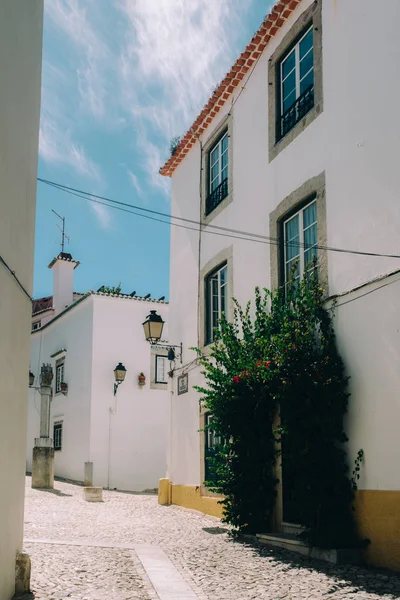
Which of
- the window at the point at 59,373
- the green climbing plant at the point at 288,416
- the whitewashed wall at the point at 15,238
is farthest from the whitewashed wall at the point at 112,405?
the whitewashed wall at the point at 15,238

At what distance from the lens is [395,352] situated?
7.01 meters

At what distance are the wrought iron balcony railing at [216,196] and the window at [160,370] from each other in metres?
9.20

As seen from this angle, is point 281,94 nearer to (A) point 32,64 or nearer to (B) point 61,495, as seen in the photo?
(A) point 32,64

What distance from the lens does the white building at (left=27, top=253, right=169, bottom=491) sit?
64.6 feet

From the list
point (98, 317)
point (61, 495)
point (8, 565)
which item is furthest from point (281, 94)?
point (98, 317)

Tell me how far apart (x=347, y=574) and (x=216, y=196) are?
754 centimetres

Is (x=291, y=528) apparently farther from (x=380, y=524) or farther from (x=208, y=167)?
(x=208, y=167)

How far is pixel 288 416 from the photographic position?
7918 millimetres

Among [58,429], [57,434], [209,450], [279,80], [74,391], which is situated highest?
[279,80]

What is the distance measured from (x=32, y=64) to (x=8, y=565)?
4.36 m

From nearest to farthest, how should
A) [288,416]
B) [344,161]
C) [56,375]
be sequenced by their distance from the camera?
[288,416] → [344,161] → [56,375]

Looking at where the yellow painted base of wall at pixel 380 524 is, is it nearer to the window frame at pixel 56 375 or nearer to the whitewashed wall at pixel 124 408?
the whitewashed wall at pixel 124 408

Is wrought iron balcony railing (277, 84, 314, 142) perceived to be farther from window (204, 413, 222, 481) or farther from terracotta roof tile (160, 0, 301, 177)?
window (204, 413, 222, 481)

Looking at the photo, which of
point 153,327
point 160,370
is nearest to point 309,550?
point 153,327
